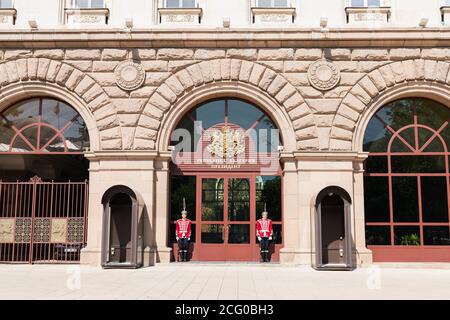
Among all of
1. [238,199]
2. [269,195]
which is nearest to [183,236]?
[238,199]

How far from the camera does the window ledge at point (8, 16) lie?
44.9 ft

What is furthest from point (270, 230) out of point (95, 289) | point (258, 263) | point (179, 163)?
point (95, 289)

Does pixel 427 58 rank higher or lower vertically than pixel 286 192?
higher

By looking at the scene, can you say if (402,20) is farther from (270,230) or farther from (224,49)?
(270,230)

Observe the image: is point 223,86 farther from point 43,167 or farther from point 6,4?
point 6,4

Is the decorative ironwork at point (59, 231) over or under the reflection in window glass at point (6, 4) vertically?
under

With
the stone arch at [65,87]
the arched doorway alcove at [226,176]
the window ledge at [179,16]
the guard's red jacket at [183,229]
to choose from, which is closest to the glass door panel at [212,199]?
the arched doorway alcove at [226,176]

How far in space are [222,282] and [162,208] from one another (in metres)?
3.75

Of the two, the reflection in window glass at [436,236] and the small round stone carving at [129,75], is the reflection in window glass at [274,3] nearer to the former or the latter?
the small round stone carving at [129,75]

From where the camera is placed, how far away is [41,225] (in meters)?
13.4

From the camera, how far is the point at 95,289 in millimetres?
8906

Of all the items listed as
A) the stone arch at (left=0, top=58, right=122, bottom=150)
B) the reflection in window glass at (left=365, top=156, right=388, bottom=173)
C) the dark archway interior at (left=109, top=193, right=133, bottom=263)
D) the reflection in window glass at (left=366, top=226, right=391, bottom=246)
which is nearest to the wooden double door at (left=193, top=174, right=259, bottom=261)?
the dark archway interior at (left=109, top=193, right=133, bottom=263)

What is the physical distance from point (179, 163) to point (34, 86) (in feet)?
15.0

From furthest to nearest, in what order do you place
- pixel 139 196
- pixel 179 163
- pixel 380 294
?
pixel 179 163, pixel 139 196, pixel 380 294
